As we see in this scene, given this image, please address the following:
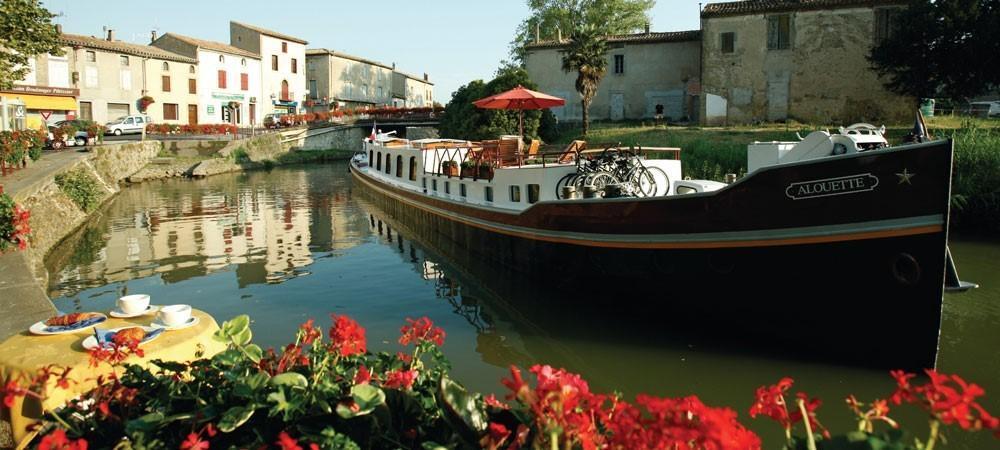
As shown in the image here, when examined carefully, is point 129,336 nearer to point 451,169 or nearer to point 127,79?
point 451,169

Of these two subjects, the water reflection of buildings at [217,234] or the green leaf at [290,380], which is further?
the water reflection of buildings at [217,234]

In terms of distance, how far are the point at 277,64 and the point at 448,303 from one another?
178 ft

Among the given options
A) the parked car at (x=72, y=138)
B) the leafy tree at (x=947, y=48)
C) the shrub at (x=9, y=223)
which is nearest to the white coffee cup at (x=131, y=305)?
the shrub at (x=9, y=223)

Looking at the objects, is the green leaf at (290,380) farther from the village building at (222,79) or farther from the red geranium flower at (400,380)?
the village building at (222,79)

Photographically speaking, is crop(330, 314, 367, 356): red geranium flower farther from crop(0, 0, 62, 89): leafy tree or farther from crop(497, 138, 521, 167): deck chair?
crop(0, 0, 62, 89): leafy tree

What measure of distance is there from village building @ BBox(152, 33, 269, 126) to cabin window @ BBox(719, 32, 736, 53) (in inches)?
1451

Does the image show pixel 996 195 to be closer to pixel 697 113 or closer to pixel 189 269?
pixel 189 269

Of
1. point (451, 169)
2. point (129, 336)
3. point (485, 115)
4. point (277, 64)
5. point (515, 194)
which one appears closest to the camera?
point (129, 336)

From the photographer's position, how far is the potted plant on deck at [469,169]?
14653mm

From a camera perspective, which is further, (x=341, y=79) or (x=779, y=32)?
(x=341, y=79)

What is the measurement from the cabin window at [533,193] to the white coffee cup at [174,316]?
28.1 ft

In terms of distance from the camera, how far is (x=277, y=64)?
60.1 m

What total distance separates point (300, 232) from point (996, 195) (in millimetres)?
17424

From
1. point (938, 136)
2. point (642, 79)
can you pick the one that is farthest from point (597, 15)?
point (938, 136)
